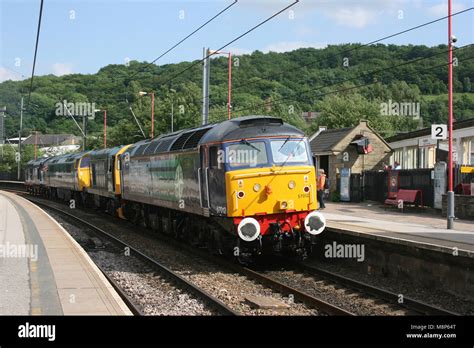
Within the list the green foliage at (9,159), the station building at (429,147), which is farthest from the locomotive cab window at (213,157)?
the green foliage at (9,159)

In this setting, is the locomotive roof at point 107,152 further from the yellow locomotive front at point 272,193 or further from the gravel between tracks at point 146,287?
the yellow locomotive front at point 272,193

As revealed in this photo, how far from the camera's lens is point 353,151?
117 ft

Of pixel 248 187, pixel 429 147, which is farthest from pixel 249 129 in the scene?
pixel 429 147

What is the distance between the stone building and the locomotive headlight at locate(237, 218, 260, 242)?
21.7m

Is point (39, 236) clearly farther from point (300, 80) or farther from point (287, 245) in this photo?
point (300, 80)

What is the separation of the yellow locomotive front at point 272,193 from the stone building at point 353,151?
67.7 feet

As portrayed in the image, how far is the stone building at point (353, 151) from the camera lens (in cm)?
3516

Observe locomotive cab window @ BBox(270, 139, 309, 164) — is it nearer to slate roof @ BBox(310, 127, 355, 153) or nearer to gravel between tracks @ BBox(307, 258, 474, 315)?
gravel between tracks @ BBox(307, 258, 474, 315)

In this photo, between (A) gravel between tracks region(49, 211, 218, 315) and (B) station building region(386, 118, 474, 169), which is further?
(B) station building region(386, 118, 474, 169)

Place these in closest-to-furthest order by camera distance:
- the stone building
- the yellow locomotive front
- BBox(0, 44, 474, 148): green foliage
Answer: the yellow locomotive front < BBox(0, 44, 474, 148): green foliage < the stone building

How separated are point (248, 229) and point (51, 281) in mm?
4249

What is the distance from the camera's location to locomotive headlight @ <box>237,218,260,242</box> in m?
12.9

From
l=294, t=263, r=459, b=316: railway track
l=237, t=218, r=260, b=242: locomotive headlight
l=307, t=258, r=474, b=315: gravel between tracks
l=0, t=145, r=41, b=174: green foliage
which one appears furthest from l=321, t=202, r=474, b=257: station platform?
l=0, t=145, r=41, b=174: green foliage

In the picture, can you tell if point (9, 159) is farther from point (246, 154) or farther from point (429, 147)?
point (246, 154)
